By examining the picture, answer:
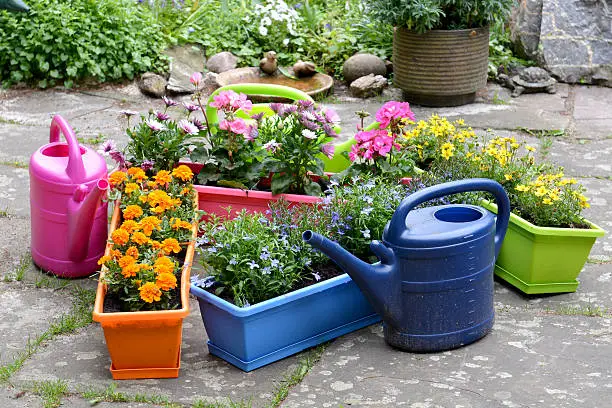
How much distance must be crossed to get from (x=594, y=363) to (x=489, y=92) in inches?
149

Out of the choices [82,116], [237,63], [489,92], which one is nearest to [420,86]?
[489,92]

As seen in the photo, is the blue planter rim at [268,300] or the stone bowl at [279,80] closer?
the blue planter rim at [268,300]

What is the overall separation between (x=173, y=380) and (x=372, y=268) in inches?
31.3

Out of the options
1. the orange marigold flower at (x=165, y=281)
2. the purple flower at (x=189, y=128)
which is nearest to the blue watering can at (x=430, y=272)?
the orange marigold flower at (x=165, y=281)

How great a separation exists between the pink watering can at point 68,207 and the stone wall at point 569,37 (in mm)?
4164

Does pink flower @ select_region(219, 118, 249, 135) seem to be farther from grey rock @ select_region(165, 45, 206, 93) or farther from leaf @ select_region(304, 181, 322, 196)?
grey rock @ select_region(165, 45, 206, 93)

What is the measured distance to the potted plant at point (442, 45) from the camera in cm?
620

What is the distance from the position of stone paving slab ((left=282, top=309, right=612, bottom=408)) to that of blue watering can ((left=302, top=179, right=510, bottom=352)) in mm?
88

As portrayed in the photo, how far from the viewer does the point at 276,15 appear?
290 inches

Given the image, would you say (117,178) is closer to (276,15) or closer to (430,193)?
(430,193)

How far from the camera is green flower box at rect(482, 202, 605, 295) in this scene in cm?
370

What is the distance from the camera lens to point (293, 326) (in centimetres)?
336

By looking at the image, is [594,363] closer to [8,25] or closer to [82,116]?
[82,116]

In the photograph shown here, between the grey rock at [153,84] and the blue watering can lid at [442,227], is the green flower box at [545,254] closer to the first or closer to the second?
the blue watering can lid at [442,227]
